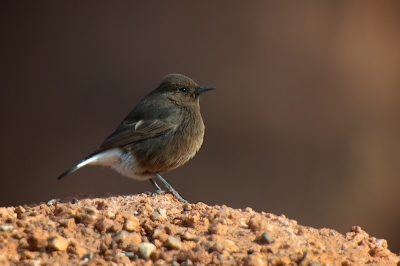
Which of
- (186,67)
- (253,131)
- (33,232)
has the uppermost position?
(186,67)

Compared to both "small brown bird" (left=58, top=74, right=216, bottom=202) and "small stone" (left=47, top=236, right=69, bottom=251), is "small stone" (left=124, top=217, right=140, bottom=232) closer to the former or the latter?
"small stone" (left=47, top=236, right=69, bottom=251)

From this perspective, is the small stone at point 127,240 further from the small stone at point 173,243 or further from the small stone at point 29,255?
the small stone at point 29,255

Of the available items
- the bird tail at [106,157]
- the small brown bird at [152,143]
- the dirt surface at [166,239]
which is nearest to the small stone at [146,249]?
the dirt surface at [166,239]

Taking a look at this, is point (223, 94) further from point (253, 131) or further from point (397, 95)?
point (397, 95)

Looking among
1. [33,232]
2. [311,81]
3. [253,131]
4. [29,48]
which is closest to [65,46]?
[29,48]

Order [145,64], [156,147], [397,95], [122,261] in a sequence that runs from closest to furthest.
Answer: [122,261]
[156,147]
[145,64]
[397,95]

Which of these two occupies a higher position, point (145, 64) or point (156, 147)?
point (145, 64)
